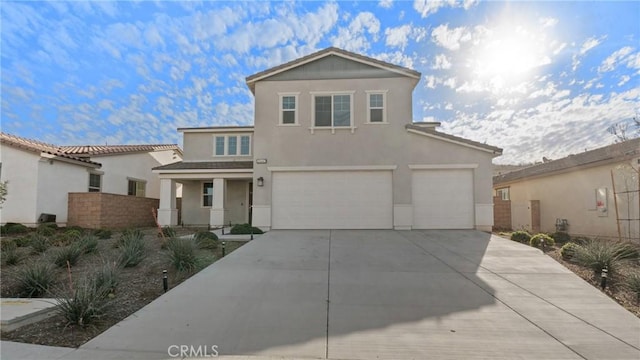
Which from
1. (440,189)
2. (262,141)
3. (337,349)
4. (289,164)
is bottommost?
(337,349)

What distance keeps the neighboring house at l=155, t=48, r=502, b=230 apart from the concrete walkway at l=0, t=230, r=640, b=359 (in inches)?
216

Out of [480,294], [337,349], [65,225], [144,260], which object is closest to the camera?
[337,349]

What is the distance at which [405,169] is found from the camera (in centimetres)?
1470

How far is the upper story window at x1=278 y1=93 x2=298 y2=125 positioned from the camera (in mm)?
15367

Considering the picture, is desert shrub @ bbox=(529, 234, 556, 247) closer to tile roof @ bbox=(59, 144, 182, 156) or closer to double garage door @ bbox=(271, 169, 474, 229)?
double garage door @ bbox=(271, 169, 474, 229)

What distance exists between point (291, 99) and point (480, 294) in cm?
1145

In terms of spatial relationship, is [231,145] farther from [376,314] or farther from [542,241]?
[376,314]

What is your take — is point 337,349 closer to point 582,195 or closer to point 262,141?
point 262,141

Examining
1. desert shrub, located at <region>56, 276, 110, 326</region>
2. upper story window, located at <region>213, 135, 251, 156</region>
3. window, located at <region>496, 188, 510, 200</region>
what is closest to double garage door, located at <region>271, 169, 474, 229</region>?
upper story window, located at <region>213, 135, 251, 156</region>

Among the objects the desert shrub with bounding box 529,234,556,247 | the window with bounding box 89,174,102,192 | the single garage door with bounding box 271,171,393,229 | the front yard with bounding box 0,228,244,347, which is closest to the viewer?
the front yard with bounding box 0,228,244,347

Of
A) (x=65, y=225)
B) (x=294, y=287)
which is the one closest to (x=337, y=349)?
(x=294, y=287)

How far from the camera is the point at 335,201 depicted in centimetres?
1484

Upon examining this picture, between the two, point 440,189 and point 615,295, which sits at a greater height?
point 440,189

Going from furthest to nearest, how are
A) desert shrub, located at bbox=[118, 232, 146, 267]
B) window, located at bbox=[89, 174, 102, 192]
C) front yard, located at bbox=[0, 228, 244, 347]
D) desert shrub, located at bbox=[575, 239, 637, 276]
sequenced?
1. window, located at bbox=[89, 174, 102, 192]
2. desert shrub, located at bbox=[118, 232, 146, 267]
3. desert shrub, located at bbox=[575, 239, 637, 276]
4. front yard, located at bbox=[0, 228, 244, 347]
